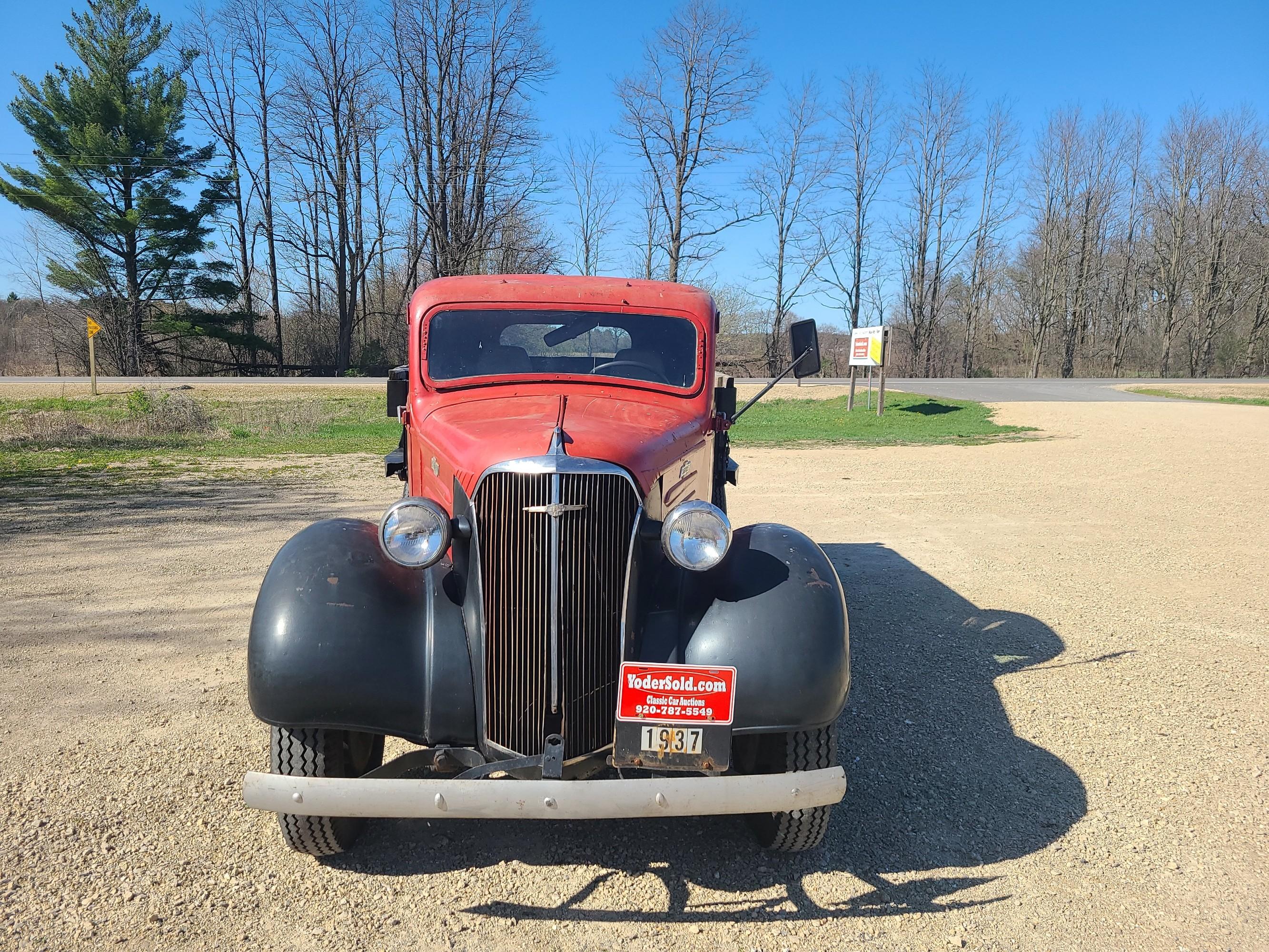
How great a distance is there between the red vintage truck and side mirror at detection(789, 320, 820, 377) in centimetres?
154

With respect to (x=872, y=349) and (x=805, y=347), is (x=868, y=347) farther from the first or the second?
(x=805, y=347)

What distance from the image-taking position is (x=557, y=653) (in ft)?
8.45

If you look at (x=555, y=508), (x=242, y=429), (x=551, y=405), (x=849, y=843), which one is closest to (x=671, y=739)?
(x=555, y=508)

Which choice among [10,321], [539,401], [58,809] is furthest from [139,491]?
[10,321]

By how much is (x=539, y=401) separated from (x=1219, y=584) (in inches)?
230

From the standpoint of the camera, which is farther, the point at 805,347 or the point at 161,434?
the point at 161,434

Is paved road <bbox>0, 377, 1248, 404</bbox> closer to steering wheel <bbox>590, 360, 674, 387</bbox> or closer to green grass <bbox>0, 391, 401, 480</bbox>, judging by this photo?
green grass <bbox>0, 391, 401, 480</bbox>

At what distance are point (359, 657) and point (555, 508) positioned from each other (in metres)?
0.79

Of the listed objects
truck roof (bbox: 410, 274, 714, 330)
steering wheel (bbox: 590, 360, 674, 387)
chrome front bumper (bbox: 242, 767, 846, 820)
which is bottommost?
chrome front bumper (bbox: 242, 767, 846, 820)

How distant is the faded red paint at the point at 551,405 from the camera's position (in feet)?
9.32

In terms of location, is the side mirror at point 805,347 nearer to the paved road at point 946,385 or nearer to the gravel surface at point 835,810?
the gravel surface at point 835,810

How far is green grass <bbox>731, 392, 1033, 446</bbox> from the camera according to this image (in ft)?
55.9

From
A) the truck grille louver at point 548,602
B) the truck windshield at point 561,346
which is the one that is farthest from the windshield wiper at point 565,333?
the truck grille louver at point 548,602

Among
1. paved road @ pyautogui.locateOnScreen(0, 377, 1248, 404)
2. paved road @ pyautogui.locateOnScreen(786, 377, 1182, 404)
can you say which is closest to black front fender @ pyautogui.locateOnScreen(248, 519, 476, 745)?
paved road @ pyautogui.locateOnScreen(786, 377, 1182, 404)
